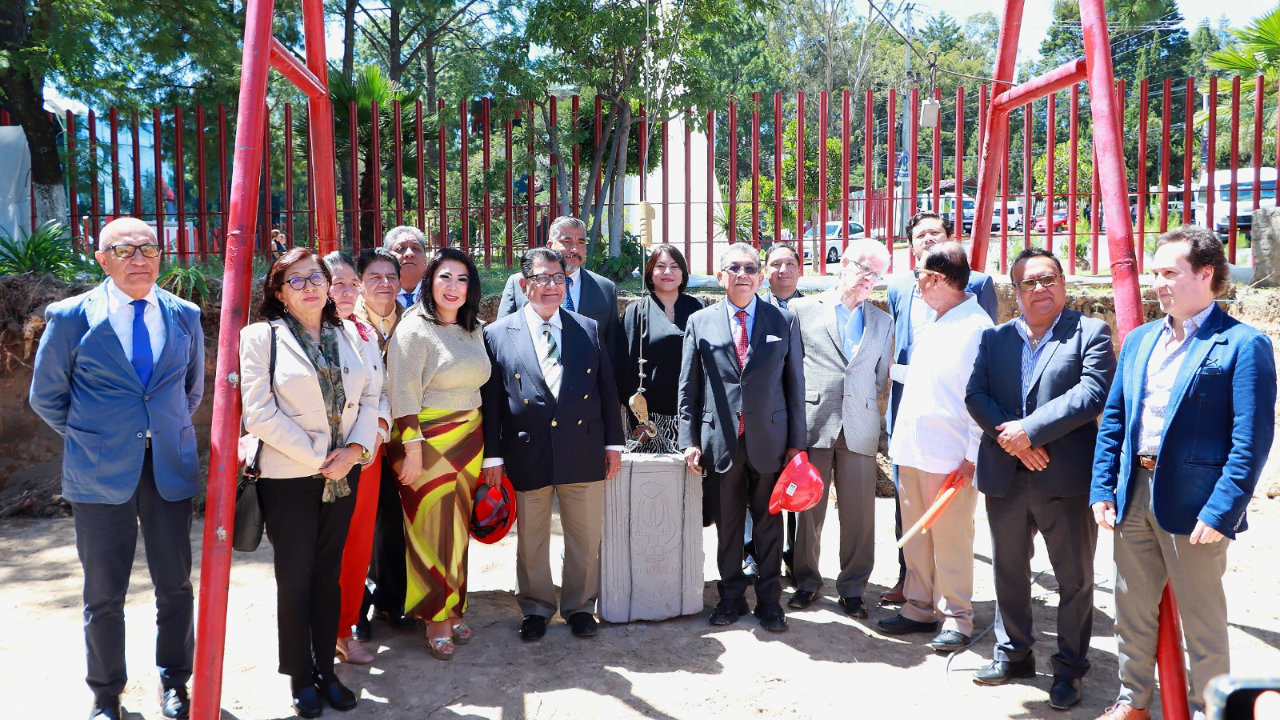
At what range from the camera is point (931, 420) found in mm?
4336

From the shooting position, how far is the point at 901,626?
15.1 feet

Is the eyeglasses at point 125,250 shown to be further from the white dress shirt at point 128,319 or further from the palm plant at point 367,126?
the palm plant at point 367,126

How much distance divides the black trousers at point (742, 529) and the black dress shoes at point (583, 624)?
2.23 feet

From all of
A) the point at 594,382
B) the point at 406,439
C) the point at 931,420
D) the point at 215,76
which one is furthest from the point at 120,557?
the point at 215,76

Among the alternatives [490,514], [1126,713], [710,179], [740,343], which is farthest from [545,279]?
[710,179]

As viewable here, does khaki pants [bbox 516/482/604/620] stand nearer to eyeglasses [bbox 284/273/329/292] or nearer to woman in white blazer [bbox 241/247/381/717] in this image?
woman in white blazer [bbox 241/247/381/717]

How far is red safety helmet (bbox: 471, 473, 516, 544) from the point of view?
4.45 m

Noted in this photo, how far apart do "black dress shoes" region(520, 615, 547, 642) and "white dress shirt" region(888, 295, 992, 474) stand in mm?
1936

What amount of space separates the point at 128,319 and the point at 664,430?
8.51ft

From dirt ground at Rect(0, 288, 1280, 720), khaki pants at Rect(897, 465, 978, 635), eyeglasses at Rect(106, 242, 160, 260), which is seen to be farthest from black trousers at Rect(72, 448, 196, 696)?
khaki pants at Rect(897, 465, 978, 635)

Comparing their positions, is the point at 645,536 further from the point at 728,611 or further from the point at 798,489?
the point at 798,489

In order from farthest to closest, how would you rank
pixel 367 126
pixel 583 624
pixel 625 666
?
1. pixel 367 126
2. pixel 583 624
3. pixel 625 666

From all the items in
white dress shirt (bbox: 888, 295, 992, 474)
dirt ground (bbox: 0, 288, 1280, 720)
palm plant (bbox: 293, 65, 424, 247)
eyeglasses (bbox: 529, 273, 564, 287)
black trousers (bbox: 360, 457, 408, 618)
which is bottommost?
dirt ground (bbox: 0, 288, 1280, 720)

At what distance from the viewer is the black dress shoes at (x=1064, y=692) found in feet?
12.3
